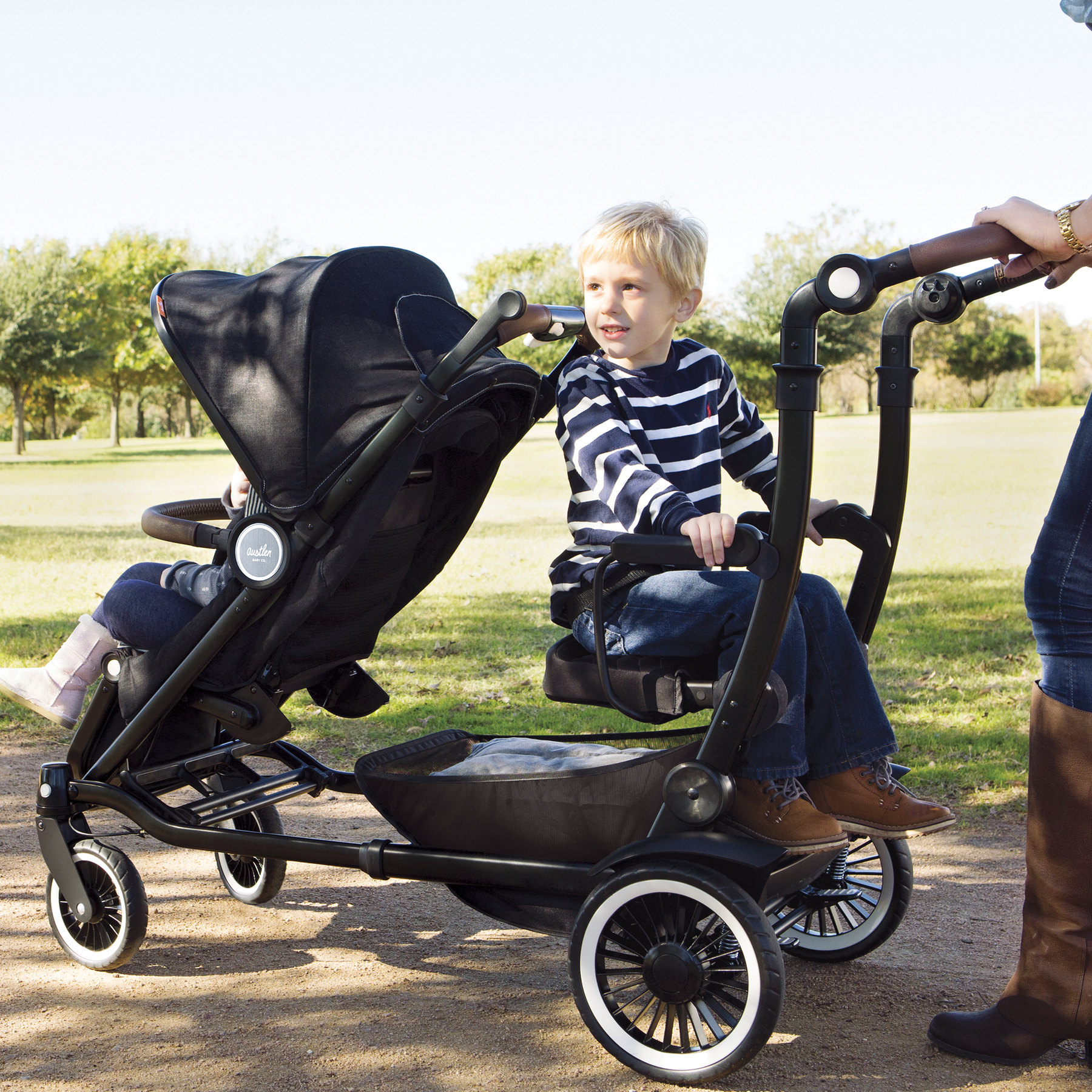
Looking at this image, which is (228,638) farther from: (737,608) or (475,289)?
(475,289)

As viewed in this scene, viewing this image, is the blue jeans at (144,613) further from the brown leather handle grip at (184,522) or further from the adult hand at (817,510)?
the adult hand at (817,510)

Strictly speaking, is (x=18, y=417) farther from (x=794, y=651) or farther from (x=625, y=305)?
(x=794, y=651)

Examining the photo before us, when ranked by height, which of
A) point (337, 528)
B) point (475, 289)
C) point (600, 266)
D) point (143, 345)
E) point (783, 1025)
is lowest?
point (783, 1025)

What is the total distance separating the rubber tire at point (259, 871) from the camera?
353cm

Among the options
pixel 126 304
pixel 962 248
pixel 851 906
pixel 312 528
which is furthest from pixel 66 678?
pixel 126 304

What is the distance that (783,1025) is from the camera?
2.84 m

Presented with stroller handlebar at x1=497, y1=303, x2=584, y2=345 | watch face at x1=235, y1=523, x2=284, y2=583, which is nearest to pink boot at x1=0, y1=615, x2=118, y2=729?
watch face at x1=235, y1=523, x2=284, y2=583

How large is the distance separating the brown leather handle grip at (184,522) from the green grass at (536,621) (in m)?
2.07

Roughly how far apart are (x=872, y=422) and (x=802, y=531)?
145ft

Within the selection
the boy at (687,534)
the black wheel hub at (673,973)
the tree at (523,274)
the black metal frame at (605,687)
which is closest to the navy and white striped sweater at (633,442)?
the boy at (687,534)

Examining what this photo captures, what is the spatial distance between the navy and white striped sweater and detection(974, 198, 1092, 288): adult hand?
2.76ft

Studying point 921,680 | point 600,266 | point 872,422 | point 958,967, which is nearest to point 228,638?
point 600,266

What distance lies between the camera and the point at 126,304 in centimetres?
4931

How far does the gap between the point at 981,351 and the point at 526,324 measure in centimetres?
6327
